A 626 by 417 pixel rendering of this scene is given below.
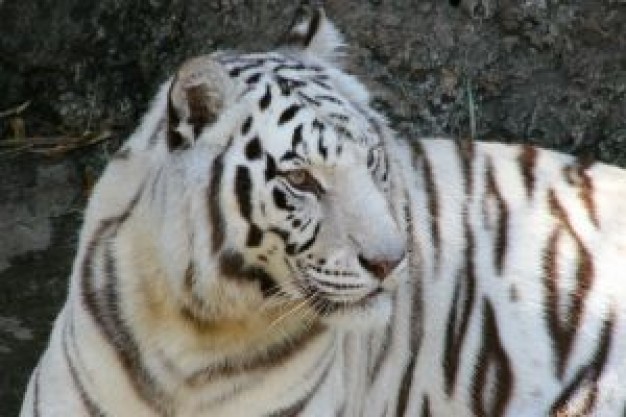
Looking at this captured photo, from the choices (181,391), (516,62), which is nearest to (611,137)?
(516,62)

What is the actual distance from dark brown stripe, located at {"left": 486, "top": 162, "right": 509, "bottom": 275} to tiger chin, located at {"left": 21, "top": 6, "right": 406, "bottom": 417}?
473 mm

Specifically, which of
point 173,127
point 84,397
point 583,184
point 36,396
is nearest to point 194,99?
point 173,127

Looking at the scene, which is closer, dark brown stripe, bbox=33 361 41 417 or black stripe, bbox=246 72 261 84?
black stripe, bbox=246 72 261 84

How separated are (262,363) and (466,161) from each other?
0.72 m

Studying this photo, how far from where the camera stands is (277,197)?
2.36m

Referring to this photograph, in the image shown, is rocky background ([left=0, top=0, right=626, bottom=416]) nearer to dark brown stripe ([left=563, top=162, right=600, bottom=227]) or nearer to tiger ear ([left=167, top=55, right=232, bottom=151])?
dark brown stripe ([left=563, top=162, right=600, bottom=227])

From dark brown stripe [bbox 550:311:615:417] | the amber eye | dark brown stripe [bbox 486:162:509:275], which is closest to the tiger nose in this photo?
the amber eye

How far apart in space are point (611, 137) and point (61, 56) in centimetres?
147

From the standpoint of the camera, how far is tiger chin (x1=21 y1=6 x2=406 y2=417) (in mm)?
2338

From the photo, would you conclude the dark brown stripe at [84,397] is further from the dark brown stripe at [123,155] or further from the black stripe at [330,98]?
the black stripe at [330,98]

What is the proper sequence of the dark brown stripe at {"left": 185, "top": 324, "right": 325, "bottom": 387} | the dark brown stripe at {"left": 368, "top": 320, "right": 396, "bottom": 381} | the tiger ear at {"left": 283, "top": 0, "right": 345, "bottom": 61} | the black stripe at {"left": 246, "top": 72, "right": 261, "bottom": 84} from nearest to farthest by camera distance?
Result: the black stripe at {"left": 246, "top": 72, "right": 261, "bottom": 84} < the dark brown stripe at {"left": 185, "top": 324, "right": 325, "bottom": 387} < the tiger ear at {"left": 283, "top": 0, "right": 345, "bottom": 61} < the dark brown stripe at {"left": 368, "top": 320, "right": 396, "bottom": 381}

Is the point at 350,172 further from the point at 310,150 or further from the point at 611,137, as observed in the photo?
the point at 611,137

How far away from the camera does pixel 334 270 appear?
234 centimetres

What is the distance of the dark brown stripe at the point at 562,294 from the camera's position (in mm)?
3016
